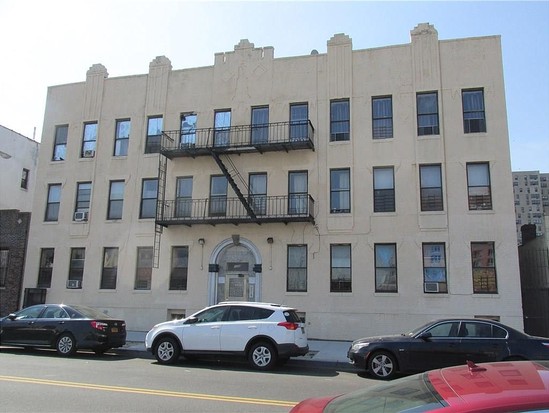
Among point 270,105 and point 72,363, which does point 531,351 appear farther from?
point 270,105

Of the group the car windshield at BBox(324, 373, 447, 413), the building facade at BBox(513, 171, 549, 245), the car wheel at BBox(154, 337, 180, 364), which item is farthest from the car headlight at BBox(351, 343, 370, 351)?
the building facade at BBox(513, 171, 549, 245)

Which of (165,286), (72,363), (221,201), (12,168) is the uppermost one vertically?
(12,168)

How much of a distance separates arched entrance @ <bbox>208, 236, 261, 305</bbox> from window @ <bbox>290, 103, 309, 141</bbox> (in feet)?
15.9

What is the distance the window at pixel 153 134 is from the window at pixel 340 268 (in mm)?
9258

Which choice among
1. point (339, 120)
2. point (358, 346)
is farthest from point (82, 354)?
point (339, 120)

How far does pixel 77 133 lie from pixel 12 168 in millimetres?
7721

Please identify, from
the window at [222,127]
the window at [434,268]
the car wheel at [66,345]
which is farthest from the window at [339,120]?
the car wheel at [66,345]

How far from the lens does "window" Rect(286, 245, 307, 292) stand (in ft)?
61.1

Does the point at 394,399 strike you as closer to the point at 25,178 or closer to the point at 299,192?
the point at 299,192

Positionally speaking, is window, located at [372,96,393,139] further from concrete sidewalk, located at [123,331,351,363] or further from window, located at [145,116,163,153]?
window, located at [145,116,163,153]

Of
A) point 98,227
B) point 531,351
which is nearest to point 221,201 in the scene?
point 98,227

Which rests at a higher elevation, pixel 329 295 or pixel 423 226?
pixel 423 226

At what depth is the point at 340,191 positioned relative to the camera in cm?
1903

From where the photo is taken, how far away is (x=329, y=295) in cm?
1816
